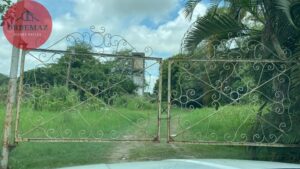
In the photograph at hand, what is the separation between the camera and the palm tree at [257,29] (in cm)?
827

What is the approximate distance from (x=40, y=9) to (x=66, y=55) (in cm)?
116

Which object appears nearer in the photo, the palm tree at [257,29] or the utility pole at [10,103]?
the utility pole at [10,103]

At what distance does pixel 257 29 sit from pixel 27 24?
13.5 feet

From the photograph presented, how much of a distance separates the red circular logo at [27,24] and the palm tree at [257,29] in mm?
2508

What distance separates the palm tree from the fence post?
10.4ft

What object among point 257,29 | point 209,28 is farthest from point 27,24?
point 257,29

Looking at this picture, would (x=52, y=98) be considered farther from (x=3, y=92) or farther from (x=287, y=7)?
(x=287, y=7)

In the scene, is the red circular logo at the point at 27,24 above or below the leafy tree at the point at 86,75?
above

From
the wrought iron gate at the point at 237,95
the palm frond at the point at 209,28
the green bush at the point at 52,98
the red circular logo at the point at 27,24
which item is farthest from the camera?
the palm frond at the point at 209,28

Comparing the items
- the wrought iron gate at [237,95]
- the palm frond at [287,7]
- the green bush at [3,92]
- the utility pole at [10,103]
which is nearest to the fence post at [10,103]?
the utility pole at [10,103]

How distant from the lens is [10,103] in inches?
304

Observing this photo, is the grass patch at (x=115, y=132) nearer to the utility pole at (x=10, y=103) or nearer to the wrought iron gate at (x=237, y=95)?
the wrought iron gate at (x=237, y=95)

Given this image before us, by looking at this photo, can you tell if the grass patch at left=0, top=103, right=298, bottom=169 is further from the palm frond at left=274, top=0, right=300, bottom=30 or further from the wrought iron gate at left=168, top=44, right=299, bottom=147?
the palm frond at left=274, top=0, right=300, bottom=30

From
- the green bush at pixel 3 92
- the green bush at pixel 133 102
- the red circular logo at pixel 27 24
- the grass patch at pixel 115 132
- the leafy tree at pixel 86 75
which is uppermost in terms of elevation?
the red circular logo at pixel 27 24
